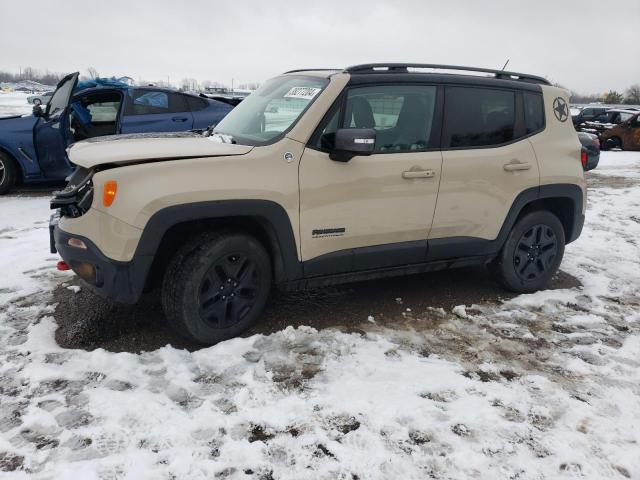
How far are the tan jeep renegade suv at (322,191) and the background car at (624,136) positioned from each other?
16.2 meters

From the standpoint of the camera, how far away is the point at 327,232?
3.48 metres

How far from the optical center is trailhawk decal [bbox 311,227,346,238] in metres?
3.44

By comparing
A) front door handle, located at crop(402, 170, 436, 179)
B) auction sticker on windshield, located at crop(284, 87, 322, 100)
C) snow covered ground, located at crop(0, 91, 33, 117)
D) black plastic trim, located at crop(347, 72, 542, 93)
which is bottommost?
front door handle, located at crop(402, 170, 436, 179)

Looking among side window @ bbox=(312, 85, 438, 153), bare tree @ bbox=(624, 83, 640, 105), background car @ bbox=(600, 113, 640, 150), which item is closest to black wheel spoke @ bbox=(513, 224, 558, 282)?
side window @ bbox=(312, 85, 438, 153)

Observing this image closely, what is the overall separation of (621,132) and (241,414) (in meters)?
19.6

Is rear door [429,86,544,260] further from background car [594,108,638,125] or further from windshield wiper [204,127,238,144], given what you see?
background car [594,108,638,125]

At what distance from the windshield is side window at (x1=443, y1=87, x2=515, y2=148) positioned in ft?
3.52

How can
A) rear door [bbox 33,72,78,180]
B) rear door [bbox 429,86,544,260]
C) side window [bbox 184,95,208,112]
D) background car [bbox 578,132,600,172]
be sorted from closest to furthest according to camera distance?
rear door [bbox 429,86,544,260]
background car [bbox 578,132,600,172]
rear door [bbox 33,72,78,180]
side window [bbox 184,95,208,112]

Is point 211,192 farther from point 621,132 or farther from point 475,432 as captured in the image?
point 621,132

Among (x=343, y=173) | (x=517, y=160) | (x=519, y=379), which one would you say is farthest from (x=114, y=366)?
(x=517, y=160)

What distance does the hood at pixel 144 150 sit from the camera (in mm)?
3012

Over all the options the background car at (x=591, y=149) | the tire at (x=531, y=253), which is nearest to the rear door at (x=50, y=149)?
the tire at (x=531, y=253)

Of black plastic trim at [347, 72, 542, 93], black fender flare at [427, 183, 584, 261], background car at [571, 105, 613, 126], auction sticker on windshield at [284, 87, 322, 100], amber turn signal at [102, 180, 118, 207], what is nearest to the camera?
amber turn signal at [102, 180, 118, 207]

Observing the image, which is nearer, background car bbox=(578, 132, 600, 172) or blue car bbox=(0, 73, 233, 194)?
background car bbox=(578, 132, 600, 172)
